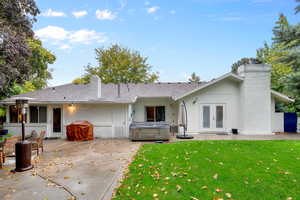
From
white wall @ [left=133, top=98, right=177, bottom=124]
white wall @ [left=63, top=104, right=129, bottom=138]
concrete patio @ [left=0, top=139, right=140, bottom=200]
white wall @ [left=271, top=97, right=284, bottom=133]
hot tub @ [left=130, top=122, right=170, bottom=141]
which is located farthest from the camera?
white wall @ [left=133, top=98, right=177, bottom=124]

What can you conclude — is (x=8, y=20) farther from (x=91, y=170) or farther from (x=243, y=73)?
(x=243, y=73)

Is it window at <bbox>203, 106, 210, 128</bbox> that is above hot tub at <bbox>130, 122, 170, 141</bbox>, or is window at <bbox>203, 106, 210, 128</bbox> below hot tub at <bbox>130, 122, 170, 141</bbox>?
above

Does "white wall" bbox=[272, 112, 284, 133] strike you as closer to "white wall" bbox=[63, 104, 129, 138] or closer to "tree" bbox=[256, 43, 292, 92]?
"tree" bbox=[256, 43, 292, 92]

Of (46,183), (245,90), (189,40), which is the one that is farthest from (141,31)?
(46,183)

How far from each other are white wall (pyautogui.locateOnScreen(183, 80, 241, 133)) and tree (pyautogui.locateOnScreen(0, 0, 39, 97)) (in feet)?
33.9

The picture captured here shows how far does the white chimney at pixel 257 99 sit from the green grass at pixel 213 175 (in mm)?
4443

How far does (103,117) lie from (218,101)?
7981mm

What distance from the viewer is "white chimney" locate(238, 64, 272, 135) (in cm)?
1083

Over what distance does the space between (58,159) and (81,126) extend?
3.84 meters

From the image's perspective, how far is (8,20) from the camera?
9.17m

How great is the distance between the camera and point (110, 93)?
1278 centimetres

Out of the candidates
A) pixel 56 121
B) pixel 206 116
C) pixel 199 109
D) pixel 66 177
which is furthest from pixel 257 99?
pixel 56 121

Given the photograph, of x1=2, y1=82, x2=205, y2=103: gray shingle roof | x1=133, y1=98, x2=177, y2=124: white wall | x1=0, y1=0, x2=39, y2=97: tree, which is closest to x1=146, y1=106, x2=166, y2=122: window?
x1=133, y1=98, x2=177, y2=124: white wall

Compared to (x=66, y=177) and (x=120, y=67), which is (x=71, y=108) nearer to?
(x=66, y=177)
